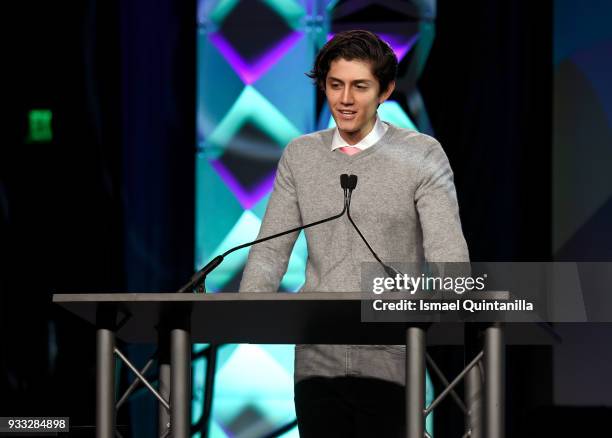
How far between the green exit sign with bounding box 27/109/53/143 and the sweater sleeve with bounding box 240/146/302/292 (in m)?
1.91

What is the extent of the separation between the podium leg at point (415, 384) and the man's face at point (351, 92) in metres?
0.64

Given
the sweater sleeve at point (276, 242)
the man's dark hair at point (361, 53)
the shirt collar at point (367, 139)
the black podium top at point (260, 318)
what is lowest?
the black podium top at point (260, 318)

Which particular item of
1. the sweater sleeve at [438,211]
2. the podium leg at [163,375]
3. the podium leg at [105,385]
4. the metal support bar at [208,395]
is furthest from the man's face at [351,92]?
the metal support bar at [208,395]

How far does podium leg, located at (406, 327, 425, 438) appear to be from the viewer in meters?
1.78

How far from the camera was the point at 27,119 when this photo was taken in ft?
13.3

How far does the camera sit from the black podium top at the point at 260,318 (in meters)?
1.80

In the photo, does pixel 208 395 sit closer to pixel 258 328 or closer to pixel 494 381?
pixel 258 328

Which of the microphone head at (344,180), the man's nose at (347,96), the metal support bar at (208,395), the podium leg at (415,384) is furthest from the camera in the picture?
the metal support bar at (208,395)

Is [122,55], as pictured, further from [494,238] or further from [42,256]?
[494,238]

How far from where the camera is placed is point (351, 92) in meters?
2.28

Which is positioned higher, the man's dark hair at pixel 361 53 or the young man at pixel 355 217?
the man's dark hair at pixel 361 53

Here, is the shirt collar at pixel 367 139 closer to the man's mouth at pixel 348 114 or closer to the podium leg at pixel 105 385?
the man's mouth at pixel 348 114

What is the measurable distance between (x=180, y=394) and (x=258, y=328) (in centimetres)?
24

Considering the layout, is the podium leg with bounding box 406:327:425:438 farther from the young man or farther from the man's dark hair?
the man's dark hair
